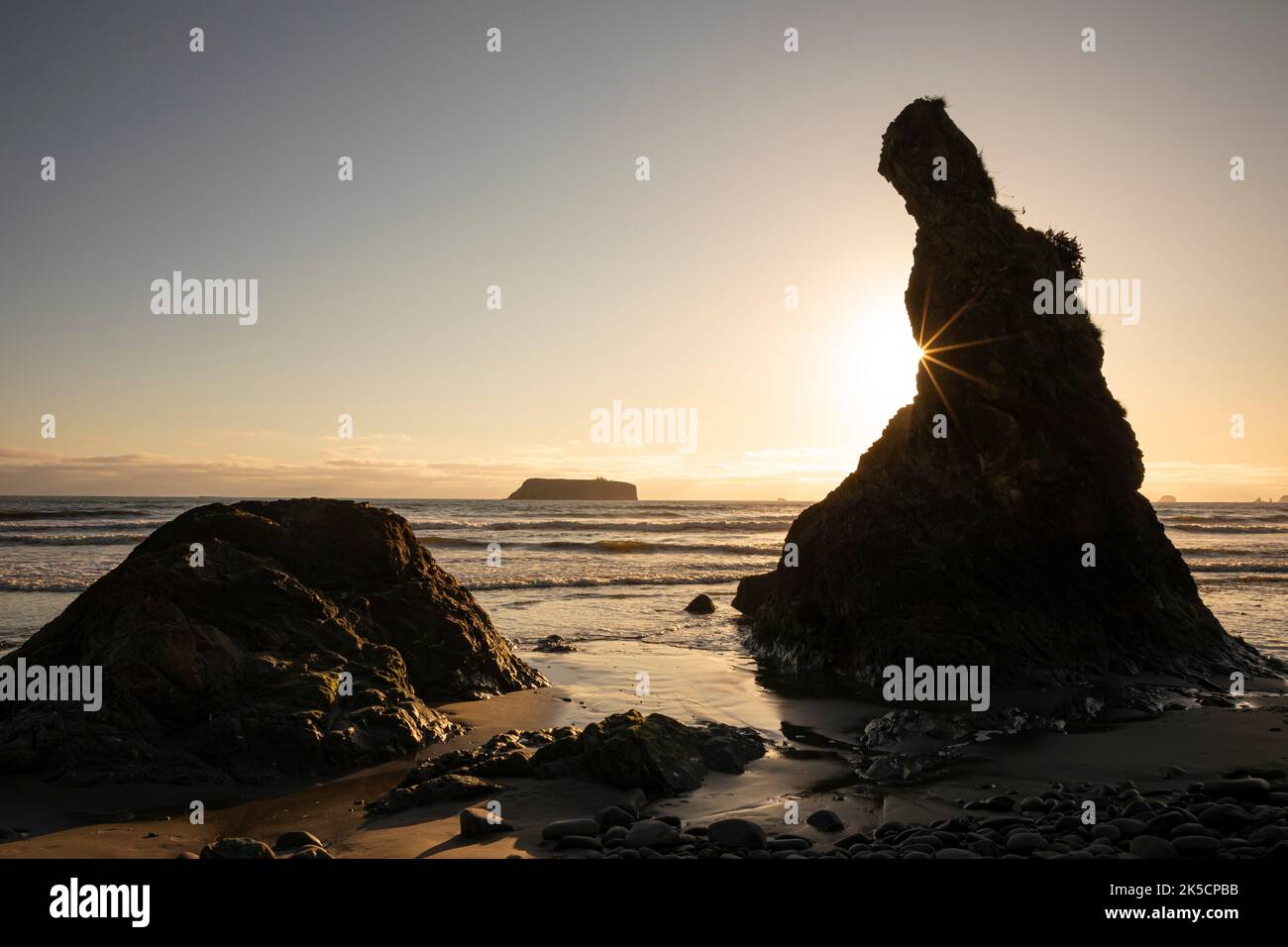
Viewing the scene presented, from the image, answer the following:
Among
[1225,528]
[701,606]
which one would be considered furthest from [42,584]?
[1225,528]

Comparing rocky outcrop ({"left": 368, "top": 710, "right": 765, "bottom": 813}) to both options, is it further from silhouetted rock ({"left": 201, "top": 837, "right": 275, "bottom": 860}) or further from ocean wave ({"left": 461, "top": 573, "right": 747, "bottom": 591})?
ocean wave ({"left": 461, "top": 573, "right": 747, "bottom": 591})

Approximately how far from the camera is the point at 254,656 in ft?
26.7

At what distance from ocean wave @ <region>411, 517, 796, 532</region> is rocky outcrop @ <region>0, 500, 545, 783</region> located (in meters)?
43.9

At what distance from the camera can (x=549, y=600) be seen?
72.8 ft

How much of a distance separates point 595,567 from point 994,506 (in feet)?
71.6

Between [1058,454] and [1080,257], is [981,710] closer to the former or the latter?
[1058,454]

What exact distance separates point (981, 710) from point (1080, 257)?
834 cm

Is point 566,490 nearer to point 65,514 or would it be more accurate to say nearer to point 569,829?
point 65,514

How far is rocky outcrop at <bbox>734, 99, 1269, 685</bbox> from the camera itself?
459 inches

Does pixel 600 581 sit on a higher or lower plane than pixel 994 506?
lower

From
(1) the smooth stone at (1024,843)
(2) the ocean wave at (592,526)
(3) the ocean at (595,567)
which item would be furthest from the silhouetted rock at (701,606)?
(2) the ocean wave at (592,526)

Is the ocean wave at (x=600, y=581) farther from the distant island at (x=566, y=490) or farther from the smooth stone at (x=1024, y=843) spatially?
the distant island at (x=566, y=490)

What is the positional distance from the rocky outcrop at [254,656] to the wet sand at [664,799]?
35cm
